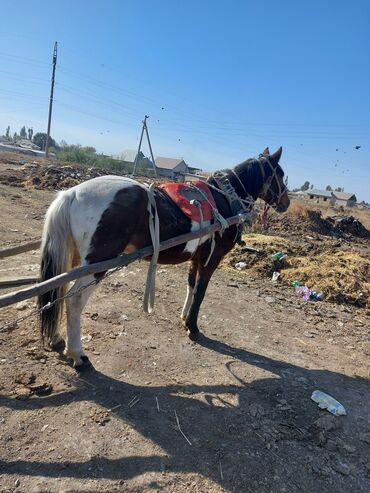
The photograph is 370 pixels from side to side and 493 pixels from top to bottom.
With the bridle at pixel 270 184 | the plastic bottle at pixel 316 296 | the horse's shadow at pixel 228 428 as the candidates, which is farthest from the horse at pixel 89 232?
the plastic bottle at pixel 316 296

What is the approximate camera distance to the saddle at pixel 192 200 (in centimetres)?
358

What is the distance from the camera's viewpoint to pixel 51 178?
1792 centimetres

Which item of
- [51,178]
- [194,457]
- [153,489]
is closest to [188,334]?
[194,457]

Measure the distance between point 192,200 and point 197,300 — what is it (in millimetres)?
1453

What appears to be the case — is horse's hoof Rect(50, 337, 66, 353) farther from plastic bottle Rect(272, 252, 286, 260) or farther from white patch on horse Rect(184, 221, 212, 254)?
plastic bottle Rect(272, 252, 286, 260)

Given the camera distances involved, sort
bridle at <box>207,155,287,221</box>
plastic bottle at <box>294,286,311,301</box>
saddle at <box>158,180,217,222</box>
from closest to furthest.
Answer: saddle at <box>158,180,217,222</box> < bridle at <box>207,155,287,221</box> < plastic bottle at <box>294,286,311,301</box>

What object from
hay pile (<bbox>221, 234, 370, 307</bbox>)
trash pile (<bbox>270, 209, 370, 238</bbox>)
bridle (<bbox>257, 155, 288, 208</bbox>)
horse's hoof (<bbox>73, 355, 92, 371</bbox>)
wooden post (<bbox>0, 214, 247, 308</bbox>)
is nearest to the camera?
wooden post (<bbox>0, 214, 247, 308</bbox>)

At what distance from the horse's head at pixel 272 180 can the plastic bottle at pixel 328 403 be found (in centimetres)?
Answer: 262

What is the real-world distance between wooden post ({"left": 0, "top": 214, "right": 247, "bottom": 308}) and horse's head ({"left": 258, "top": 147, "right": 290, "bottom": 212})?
4.22ft

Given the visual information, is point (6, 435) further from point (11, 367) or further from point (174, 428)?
point (174, 428)

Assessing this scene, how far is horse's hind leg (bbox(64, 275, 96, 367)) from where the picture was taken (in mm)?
3135

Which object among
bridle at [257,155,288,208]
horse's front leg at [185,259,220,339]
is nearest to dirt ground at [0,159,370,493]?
horse's front leg at [185,259,220,339]

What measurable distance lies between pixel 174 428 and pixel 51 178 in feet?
56.7

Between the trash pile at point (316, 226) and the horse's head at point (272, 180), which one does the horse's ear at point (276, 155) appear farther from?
the trash pile at point (316, 226)
